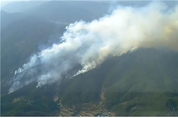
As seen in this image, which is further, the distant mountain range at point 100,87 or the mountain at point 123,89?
the mountain at point 123,89

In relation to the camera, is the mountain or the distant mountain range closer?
the distant mountain range

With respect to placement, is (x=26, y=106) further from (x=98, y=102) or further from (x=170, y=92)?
(x=170, y=92)

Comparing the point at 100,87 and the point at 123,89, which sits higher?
the point at 100,87


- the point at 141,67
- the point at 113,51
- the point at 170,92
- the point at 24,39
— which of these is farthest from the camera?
the point at 24,39

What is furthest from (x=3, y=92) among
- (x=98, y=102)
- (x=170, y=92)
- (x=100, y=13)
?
(x=100, y=13)

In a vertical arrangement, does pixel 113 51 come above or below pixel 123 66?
above

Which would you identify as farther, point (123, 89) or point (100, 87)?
point (100, 87)

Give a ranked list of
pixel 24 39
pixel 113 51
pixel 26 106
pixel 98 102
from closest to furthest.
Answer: pixel 26 106 → pixel 98 102 → pixel 113 51 → pixel 24 39

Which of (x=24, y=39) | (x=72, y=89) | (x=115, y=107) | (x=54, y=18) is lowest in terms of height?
(x=115, y=107)
